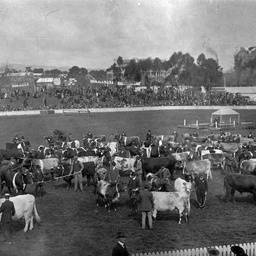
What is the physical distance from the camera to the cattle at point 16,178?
16172 mm

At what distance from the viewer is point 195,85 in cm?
9869

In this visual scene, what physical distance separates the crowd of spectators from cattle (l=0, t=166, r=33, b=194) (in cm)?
4317

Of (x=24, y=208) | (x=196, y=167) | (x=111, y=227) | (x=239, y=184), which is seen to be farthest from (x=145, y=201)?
(x=196, y=167)

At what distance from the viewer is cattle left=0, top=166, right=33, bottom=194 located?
637 inches

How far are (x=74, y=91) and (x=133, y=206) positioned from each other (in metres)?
57.5

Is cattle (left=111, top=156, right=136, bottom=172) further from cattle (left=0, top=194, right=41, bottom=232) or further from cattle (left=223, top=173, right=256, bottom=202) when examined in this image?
cattle (left=0, top=194, right=41, bottom=232)

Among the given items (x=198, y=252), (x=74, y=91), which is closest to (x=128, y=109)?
(x=74, y=91)

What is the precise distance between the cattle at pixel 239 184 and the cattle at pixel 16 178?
7685 millimetres

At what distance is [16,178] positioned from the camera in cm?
1619

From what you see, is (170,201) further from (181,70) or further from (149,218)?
(181,70)

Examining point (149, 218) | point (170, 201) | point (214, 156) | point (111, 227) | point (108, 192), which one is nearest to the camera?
point (149, 218)

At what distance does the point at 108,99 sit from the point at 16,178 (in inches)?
2023

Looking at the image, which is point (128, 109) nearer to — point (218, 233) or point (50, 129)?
point (50, 129)

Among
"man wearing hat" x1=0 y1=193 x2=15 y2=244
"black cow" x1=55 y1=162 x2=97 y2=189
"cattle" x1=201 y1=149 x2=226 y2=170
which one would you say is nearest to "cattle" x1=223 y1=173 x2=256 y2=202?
"cattle" x1=201 y1=149 x2=226 y2=170
